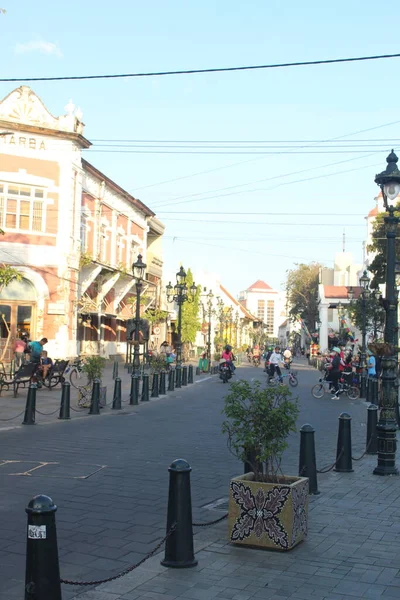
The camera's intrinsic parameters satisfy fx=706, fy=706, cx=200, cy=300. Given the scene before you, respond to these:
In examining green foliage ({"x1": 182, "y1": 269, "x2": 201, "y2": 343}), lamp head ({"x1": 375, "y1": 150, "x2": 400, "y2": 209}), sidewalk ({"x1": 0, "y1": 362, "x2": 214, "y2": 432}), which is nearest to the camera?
lamp head ({"x1": 375, "y1": 150, "x2": 400, "y2": 209})

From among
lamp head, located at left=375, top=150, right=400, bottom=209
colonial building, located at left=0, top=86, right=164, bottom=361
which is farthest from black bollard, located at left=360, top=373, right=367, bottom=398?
lamp head, located at left=375, top=150, right=400, bottom=209

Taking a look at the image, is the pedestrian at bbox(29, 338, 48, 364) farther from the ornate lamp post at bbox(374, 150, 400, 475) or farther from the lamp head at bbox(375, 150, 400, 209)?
the lamp head at bbox(375, 150, 400, 209)

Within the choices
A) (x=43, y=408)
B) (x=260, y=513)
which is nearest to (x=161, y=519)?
(x=260, y=513)

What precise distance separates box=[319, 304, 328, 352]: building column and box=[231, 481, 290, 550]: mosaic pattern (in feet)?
263

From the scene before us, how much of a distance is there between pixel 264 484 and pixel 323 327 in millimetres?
81930

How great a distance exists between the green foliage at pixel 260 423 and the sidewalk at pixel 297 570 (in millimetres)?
753

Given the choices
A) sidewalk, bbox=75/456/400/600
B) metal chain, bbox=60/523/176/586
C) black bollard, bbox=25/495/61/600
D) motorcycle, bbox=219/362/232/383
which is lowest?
sidewalk, bbox=75/456/400/600

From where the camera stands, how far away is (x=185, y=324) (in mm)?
66000

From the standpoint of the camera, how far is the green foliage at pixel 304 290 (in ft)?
308

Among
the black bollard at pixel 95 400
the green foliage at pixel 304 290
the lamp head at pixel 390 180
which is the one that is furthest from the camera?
the green foliage at pixel 304 290

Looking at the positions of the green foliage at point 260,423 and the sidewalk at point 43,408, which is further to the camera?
the sidewalk at point 43,408

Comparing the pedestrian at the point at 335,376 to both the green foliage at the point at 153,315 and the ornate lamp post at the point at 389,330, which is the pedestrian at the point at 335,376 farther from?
the green foliage at the point at 153,315

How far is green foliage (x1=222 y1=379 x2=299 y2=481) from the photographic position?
625 cm

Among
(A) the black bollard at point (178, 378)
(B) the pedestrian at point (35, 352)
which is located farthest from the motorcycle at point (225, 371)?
(B) the pedestrian at point (35, 352)
